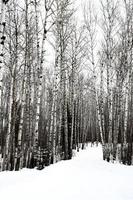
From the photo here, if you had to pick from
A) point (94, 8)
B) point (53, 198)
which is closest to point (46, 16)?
point (94, 8)

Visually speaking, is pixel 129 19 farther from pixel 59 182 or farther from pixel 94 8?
pixel 59 182

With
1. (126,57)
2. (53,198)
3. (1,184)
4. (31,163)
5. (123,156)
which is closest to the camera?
(53,198)

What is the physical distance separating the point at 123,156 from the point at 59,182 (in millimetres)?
7145

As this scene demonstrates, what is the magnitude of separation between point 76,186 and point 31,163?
16.4 ft

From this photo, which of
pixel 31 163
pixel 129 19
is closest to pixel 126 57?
pixel 129 19

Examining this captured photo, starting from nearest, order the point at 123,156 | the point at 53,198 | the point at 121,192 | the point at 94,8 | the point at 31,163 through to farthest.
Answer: the point at 53,198 < the point at 121,192 < the point at 31,163 < the point at 123,156 < the point at 94,8

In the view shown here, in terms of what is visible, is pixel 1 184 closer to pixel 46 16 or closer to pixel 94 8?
pixel 46 16

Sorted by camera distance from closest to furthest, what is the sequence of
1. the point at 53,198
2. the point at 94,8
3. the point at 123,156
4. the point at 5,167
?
the point at 53,198, the point at 5,167, the point at 123,156, the point at 94,8

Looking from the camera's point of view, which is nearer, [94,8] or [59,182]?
[59,182]

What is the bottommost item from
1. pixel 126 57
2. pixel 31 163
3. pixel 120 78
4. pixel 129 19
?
pixel 31 163

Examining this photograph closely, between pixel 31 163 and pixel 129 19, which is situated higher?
pixel 129 19

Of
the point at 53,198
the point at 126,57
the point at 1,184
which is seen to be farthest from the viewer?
the point at 126,57

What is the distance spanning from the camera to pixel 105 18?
16.7m

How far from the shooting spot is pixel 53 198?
6.06m
